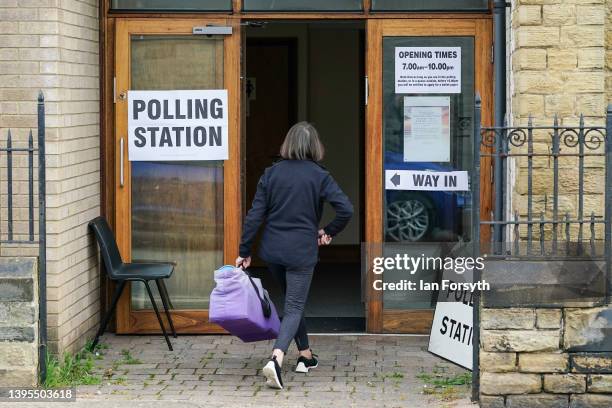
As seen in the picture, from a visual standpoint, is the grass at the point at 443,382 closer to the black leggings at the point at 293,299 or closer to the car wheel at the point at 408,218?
the black leggings at the point at 293,299

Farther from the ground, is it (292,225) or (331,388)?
(292,225)

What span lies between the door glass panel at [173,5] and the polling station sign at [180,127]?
2.05 ft

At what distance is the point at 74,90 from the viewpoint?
28.1ft

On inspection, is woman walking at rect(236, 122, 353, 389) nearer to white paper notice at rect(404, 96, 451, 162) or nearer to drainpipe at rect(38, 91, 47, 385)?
drainpipe at rect(38, 91, 47, 385)

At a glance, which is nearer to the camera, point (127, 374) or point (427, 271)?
point (127, 374)

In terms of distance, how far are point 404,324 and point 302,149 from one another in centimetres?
199

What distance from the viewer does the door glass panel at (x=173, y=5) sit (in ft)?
30.2

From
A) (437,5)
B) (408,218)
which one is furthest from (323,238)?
(437,5)

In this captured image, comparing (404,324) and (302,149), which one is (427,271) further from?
(302,149)

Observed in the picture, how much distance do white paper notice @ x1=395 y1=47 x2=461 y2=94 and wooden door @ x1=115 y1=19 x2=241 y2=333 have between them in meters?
1.25

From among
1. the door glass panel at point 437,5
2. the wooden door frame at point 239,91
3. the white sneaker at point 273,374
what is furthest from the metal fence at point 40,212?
the door glass panel at point 437,5

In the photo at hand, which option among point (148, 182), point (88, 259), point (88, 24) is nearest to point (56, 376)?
point (88, 259)

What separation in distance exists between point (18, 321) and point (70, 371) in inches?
29.0

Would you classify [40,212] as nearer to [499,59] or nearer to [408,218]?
[408,218]
